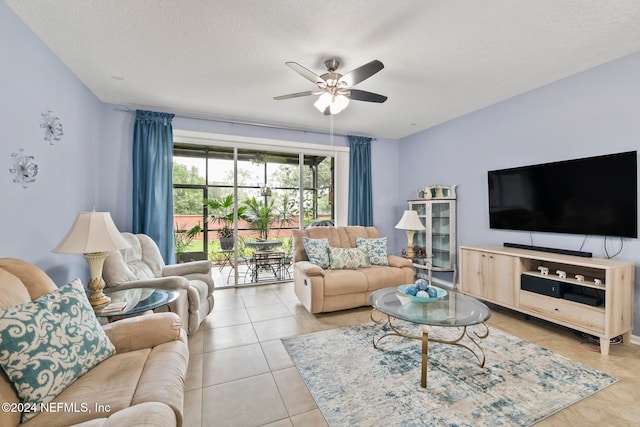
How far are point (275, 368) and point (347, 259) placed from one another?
1.65m

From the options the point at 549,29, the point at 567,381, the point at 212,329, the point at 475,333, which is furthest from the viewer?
the point at 212,329

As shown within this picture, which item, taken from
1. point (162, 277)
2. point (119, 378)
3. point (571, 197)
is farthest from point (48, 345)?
point (571, 197)

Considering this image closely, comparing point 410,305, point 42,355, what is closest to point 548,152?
point 410,305

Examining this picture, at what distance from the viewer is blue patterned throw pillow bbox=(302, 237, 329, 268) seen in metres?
3.52

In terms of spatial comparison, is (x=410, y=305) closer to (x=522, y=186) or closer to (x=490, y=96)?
(x=522, y=186)

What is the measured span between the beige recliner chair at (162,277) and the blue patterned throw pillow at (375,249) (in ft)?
6.58

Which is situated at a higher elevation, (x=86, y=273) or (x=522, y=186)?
(x=522, y=186)

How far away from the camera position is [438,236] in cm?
459

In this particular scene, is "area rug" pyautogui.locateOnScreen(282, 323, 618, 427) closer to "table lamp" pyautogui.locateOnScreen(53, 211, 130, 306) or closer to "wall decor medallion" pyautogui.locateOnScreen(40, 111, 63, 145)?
"table lamp" pyautogui.locateOnScreen(53, 211, 130, 306)

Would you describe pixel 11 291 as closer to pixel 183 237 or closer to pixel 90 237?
pixel 90 237

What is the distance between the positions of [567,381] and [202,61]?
4.03 m

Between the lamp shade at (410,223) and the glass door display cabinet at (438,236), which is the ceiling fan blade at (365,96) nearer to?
the lamp shade at (410,223)

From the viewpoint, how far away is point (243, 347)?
8.29ft

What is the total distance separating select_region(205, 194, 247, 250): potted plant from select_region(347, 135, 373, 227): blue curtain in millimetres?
2047
